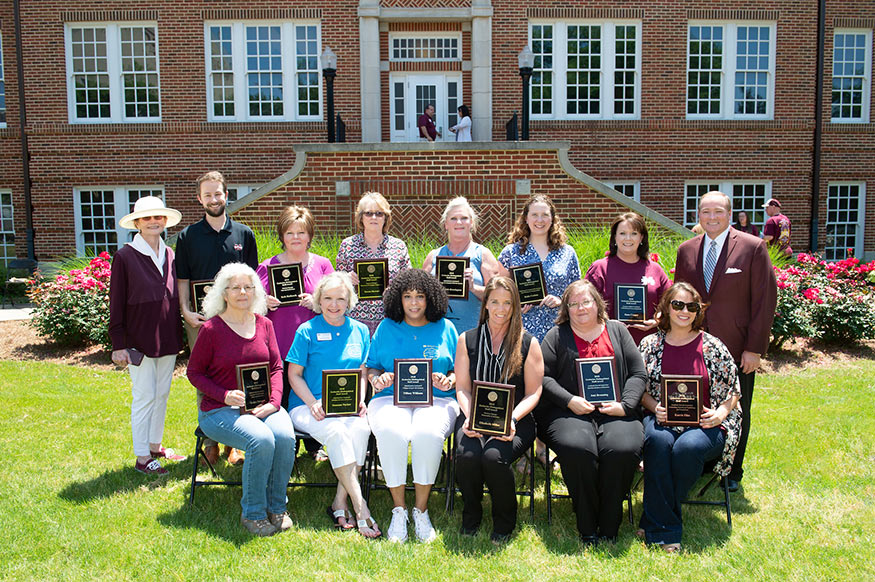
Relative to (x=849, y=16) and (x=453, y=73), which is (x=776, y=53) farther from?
(x=453, y=73)

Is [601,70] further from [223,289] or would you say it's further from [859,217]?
[223,289]

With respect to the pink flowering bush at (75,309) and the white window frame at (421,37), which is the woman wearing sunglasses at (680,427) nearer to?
the pink flowering bush at (75,309)

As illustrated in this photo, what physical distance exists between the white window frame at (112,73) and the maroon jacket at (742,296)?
1475 centimetres

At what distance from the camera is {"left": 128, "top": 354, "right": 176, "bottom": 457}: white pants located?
16.8 ft

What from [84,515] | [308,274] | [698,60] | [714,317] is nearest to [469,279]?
[308,274]

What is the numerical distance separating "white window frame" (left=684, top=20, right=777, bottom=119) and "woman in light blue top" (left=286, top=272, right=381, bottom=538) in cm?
1407

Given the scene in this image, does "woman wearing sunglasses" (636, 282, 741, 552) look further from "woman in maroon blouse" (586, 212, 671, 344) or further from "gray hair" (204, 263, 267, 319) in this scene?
"gray hair" (204, 263, 267, 319)

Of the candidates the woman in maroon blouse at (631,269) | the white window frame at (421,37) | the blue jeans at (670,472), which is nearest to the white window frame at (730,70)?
the white window frame at (421,37)

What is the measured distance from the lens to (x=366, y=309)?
17.0ft

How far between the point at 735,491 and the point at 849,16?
16.4m

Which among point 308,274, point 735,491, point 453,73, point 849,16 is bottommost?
point 735,491

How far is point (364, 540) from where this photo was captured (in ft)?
13.2

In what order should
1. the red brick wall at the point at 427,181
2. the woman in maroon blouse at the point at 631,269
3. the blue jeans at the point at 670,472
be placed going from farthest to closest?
the red brick wall at the point at 427,181, the woman in maroon blouse at the point at 631,269, the blue jeans at the point at 670,472

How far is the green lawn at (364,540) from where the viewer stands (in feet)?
12.0
